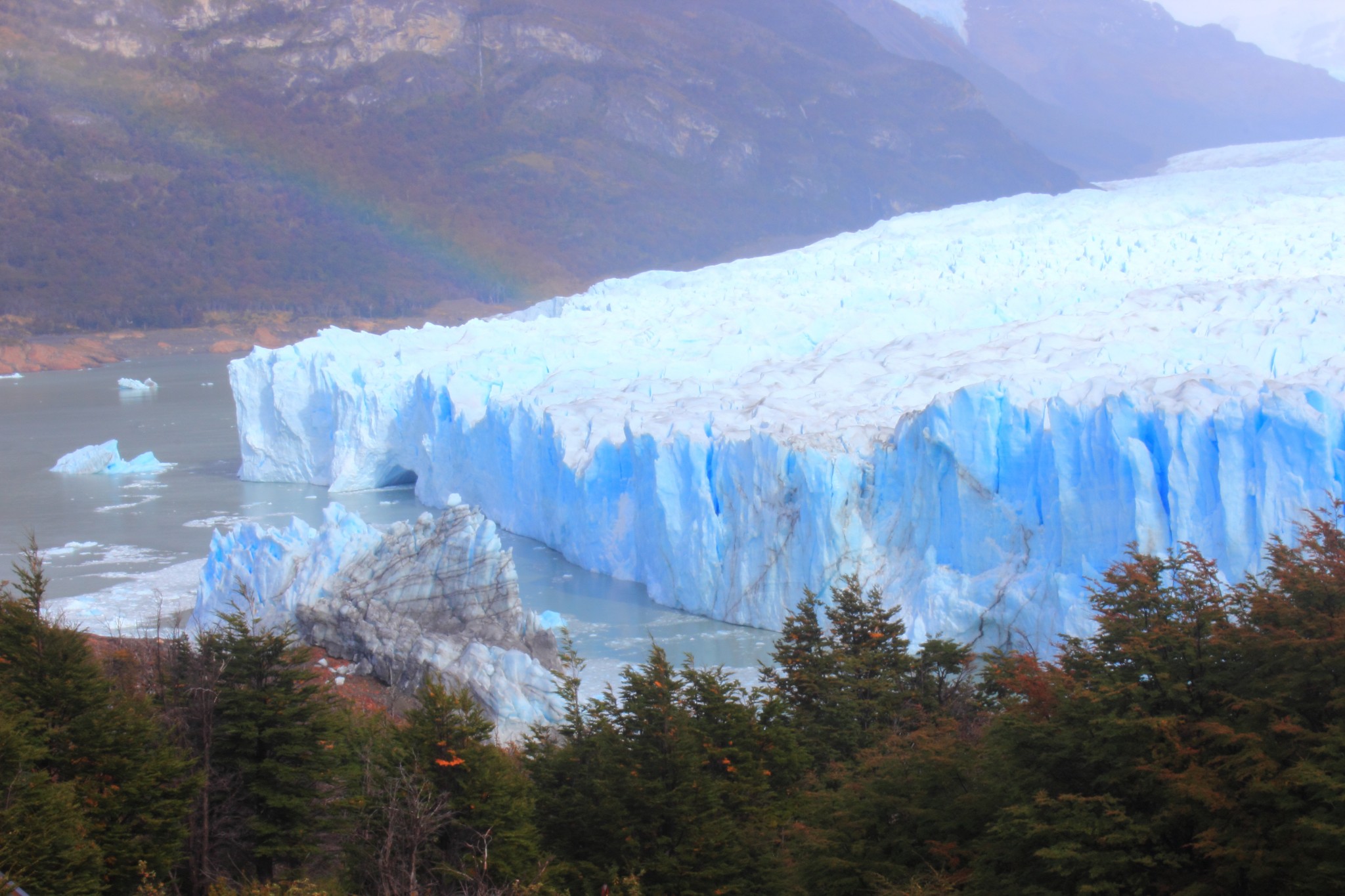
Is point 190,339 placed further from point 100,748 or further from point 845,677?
point 100,748

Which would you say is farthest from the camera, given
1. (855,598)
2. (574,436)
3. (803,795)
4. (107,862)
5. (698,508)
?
(574,436)

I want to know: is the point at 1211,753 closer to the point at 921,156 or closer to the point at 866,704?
the point at 866,704

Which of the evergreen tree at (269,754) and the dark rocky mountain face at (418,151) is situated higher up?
the dark rocky mountain face at (418,151)

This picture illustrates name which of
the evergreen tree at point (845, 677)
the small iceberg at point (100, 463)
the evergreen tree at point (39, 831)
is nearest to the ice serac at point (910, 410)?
the evergreen tree at point (845, 677)

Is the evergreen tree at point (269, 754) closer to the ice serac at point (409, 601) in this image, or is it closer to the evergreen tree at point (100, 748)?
the evergreen tree at point (100, 748)

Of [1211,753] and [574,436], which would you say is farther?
[574,436]

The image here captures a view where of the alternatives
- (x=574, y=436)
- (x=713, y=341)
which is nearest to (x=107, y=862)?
(x=574, y=436)
